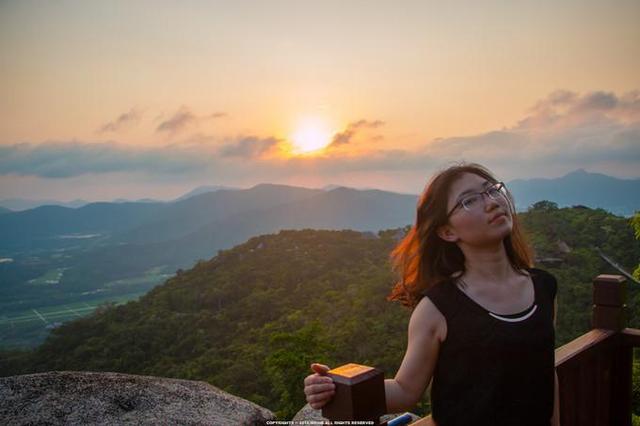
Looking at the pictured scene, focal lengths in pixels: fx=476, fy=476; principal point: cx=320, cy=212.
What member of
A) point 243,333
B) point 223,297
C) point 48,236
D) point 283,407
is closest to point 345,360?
point 283,407

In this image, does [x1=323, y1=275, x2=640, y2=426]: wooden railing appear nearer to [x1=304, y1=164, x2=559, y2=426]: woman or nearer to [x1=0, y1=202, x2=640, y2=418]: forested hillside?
[x1=304, y1=164, x2=559, y2=426]: woman

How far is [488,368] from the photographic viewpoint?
122 centimetres

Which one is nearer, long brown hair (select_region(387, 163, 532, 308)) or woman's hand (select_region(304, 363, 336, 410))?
woman's hand (select_region(304, 363, 336, 410))

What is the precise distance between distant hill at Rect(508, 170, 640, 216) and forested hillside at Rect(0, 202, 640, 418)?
1904 cm

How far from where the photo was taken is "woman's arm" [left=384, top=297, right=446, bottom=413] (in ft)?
4.03

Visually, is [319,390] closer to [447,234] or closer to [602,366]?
[447,234]

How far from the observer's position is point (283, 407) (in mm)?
9562

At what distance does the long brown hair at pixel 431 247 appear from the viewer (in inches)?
57.2

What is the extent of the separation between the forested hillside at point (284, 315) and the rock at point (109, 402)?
17.2 feet

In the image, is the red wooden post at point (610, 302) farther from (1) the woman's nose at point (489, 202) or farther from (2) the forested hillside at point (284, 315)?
(2) the forested hillside at point (284, 315)

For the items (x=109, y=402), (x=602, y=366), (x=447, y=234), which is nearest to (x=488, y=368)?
(x=447, y=234)

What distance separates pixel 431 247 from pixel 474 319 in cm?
30

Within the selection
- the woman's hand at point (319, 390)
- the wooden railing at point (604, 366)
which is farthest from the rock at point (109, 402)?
the woman's hand at point (319, 390)

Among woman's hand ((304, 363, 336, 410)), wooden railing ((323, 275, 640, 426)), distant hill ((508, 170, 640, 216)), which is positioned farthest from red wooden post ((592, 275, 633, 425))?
distant hill ((508, 170, 640, 216))
